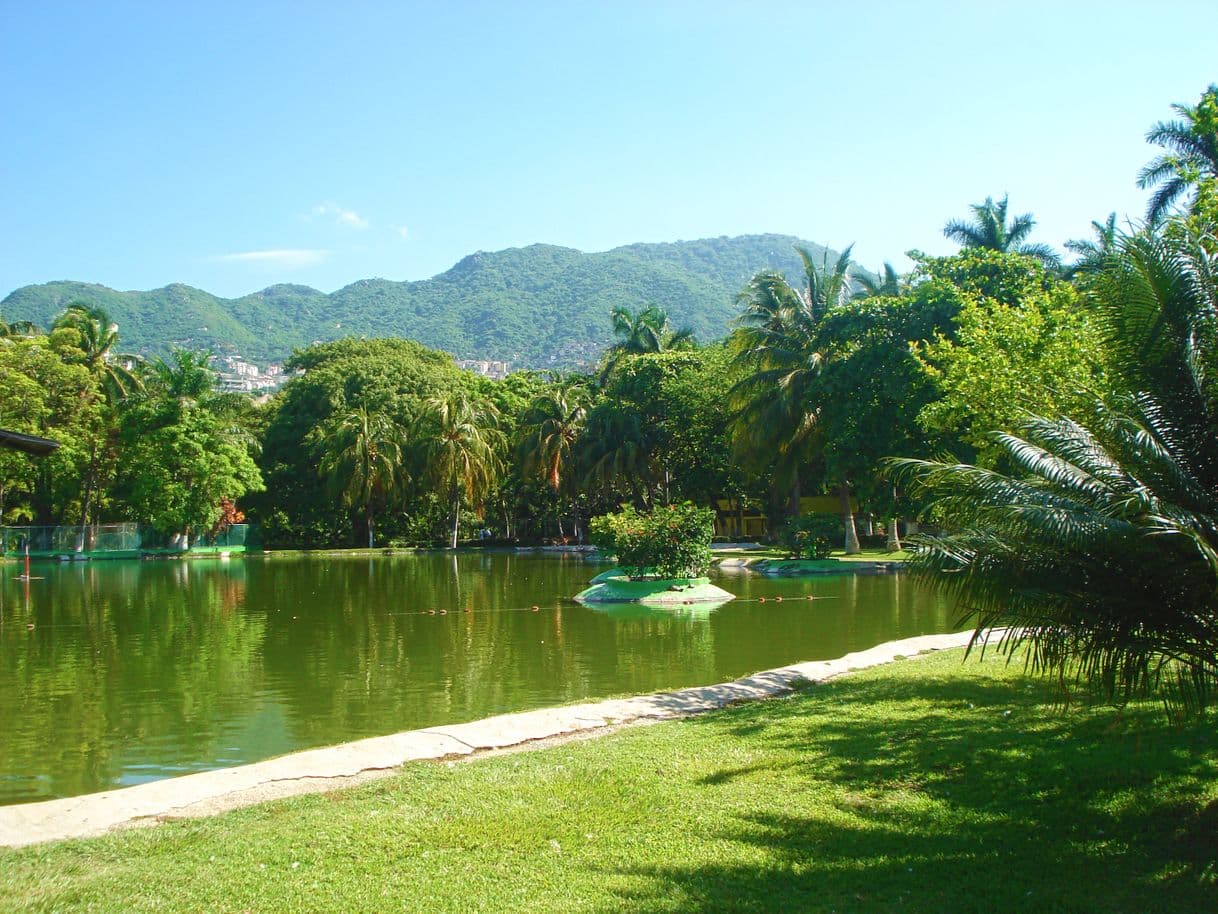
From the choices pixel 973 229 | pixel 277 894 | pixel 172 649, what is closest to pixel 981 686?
pixel 277 894

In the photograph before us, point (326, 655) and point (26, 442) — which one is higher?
point (26, 442)

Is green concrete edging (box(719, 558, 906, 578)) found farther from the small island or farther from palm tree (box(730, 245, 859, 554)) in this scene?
the small island

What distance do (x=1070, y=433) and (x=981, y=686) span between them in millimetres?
5319

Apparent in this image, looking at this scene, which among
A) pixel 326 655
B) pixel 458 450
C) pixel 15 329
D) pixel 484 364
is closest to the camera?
pixel 326 655

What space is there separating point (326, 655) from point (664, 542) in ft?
38.2

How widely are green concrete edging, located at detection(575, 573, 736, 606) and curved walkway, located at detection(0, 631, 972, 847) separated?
13.4m

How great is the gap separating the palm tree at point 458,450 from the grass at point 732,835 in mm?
45807

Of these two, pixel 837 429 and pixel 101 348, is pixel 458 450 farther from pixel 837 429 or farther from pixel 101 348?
pixel 837 429

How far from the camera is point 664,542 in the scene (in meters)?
Answer: 27.7

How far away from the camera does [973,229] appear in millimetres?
38312

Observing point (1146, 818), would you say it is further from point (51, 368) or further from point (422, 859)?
point (51, 368)

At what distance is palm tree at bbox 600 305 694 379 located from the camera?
57.3m

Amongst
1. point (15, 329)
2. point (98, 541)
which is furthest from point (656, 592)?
point (15, 329)

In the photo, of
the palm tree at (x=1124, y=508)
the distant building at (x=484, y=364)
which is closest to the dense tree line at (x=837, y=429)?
the palm tree at (x=1124, y=508)
